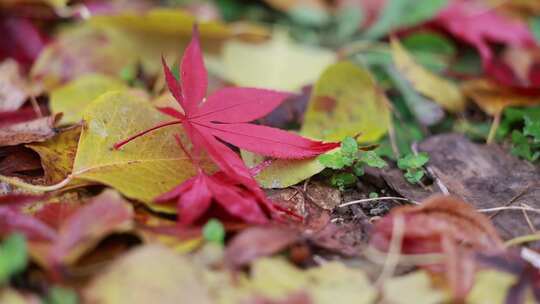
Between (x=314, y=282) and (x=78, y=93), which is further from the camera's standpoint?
(x=78, y=93)

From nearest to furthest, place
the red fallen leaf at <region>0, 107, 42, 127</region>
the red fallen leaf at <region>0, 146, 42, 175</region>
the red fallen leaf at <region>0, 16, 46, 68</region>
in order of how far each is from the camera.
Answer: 1. the red fallen leaf at <region>0, 146, 42, 175</region>
2. the red fallen leaf at <region>0, 107, 42, 127</region>
3. the red fallen leaf at <region>0, 16, 46, 68</region>

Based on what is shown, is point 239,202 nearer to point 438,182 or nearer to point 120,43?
point 438,182

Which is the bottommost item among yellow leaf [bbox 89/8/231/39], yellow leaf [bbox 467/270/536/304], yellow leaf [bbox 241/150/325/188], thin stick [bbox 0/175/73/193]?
yellow leaf [bbox 467/270/536/304]

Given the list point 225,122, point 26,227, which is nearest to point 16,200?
point 26,227

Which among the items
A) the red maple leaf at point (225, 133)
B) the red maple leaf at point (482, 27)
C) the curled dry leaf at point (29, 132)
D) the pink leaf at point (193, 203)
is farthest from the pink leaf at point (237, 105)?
the red maple leaf at point (482, 27)

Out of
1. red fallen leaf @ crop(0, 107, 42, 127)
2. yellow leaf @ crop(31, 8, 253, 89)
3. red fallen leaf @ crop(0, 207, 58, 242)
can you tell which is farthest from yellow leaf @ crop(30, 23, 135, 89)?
red fallen leaf @ crop(0, 207, 58, 242)

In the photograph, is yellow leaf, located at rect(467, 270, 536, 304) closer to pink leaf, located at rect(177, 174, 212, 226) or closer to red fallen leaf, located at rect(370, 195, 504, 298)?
red fallen leaf, located at rect(370, 195, 504, 298)

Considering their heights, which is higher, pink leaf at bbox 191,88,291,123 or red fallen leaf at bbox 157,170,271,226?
pink leaf at bbox 191,88,291,123

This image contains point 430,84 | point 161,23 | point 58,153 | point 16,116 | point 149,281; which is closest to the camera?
point 149,281
